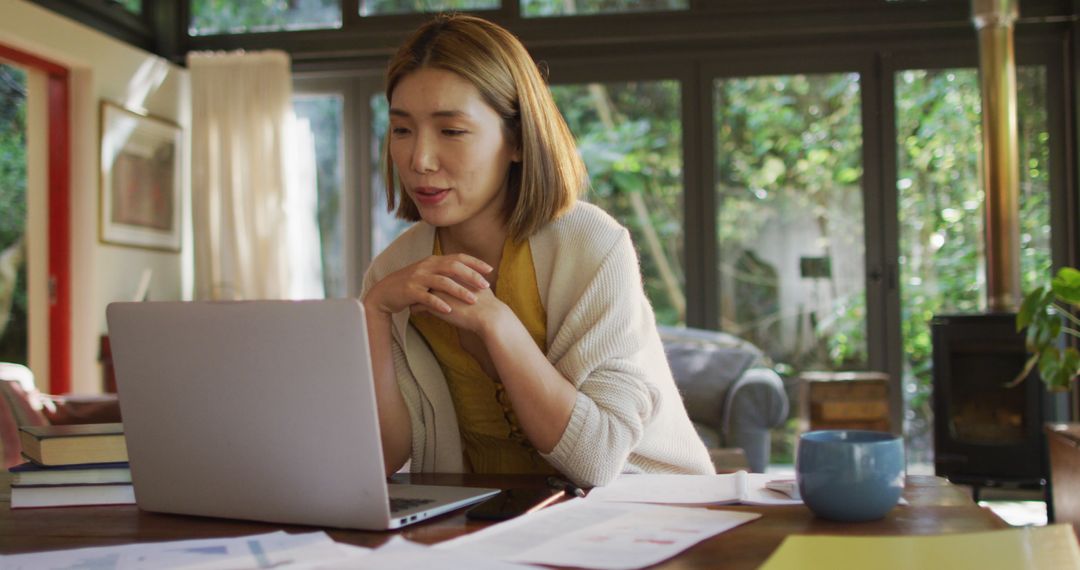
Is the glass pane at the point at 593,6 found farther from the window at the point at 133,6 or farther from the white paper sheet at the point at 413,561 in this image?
the white paper sheet at the point at 413,561

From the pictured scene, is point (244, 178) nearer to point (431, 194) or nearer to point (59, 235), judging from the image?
point (59, 235)

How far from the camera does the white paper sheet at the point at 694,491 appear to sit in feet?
3.58

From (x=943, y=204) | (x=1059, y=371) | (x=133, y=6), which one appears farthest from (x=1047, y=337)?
(x=133, y=6)

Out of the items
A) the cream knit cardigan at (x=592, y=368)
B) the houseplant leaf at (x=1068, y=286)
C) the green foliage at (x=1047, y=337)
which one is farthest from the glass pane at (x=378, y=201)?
the cream knit cardigan at (x=592, y=368)

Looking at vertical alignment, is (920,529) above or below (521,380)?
below

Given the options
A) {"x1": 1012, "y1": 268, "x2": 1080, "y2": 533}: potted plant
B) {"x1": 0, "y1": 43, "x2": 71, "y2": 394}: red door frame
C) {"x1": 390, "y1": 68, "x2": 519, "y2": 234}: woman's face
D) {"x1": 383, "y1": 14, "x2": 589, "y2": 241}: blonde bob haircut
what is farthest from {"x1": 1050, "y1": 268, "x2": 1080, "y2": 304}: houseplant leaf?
{"x1": 0, "y1": 43, "x2": 71, "y2": 394}: red door frame

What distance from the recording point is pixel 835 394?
457 cm

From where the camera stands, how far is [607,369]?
1.34 meters

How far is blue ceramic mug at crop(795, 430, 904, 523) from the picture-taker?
96cm

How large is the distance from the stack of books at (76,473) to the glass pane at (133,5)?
186 inches

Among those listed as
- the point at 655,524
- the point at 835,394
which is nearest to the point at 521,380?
the point at 655,524

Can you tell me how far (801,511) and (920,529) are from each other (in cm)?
13

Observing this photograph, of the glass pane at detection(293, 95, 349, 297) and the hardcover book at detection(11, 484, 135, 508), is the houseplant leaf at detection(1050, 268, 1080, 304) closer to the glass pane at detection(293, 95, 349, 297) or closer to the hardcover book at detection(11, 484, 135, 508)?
the hardcover book at detection(11, 484, 135, 508)

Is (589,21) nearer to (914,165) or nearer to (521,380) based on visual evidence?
(914,165)
